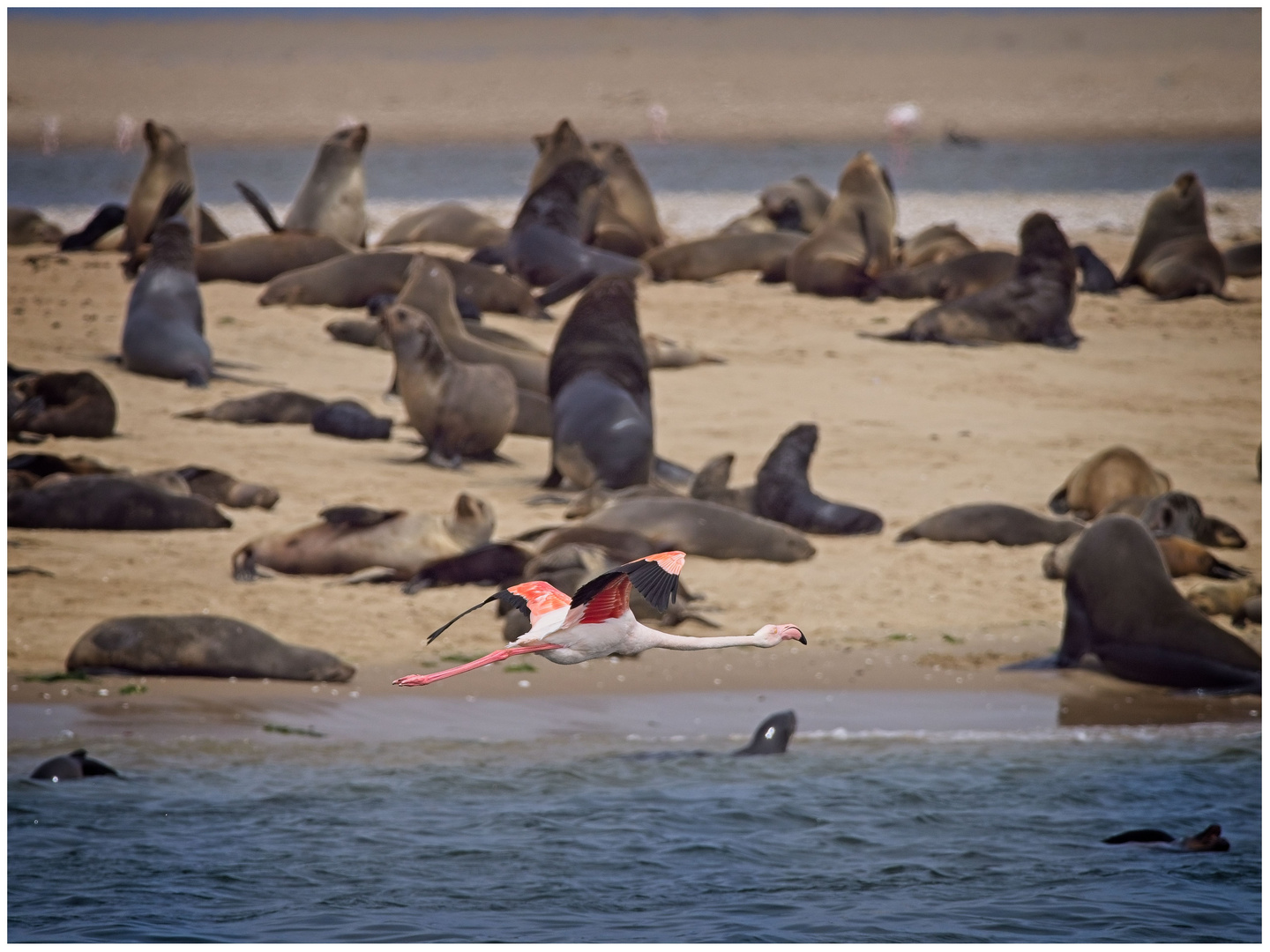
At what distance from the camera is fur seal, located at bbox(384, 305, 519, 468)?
9.34 meters

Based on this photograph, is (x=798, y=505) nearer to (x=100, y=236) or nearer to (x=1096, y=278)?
(x=1096, y=278)

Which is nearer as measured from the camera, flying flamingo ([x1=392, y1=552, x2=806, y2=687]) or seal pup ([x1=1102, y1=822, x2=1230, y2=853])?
flying flamingo ([x1=392, y1=552, x2=806, y2=687])

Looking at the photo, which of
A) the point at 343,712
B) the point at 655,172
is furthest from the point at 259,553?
the point at 655,172

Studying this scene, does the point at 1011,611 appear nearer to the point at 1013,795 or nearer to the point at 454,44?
the point at 1013,795

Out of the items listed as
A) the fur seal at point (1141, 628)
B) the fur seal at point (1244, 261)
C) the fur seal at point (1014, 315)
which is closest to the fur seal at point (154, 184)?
the fur seal at point (1014, 315)

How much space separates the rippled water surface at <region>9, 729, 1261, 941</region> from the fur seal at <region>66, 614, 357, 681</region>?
474mm

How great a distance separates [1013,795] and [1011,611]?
167 cm

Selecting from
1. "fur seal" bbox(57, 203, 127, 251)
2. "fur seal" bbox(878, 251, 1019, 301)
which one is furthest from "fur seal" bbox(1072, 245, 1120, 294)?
"fur seal" bbox(57, 203, 127, 251)

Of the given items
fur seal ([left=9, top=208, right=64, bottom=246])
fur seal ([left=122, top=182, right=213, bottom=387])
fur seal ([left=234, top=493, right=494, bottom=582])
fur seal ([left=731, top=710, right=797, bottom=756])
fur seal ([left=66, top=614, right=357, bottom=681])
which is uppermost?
fur seal ([left=9, top=208, right=64, bottom=246])

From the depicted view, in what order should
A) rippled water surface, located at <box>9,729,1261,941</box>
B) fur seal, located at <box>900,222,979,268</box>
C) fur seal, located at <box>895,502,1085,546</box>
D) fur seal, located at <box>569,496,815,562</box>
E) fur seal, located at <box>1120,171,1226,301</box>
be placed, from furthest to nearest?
1. fur seal, located at <box>900,222,979,268</box>
2. fur seal, located at <box>1120,171,1226,301</box>
3. fur seal, located at <box>895,502,1085,546</box>
4. fur seal, located at <box>569,496,815,562</box>
5. rippled water surface, located at <box>9,729,1261,941</box>

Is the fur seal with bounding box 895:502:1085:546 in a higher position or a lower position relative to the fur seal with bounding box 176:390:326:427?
lower

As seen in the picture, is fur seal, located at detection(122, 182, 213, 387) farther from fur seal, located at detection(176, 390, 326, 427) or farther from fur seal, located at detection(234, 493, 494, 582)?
fur seal, located at detection(234, 493, 494, 582)

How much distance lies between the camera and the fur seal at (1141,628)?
7.28 metres

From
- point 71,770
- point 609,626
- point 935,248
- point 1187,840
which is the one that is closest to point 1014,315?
point 935,248
